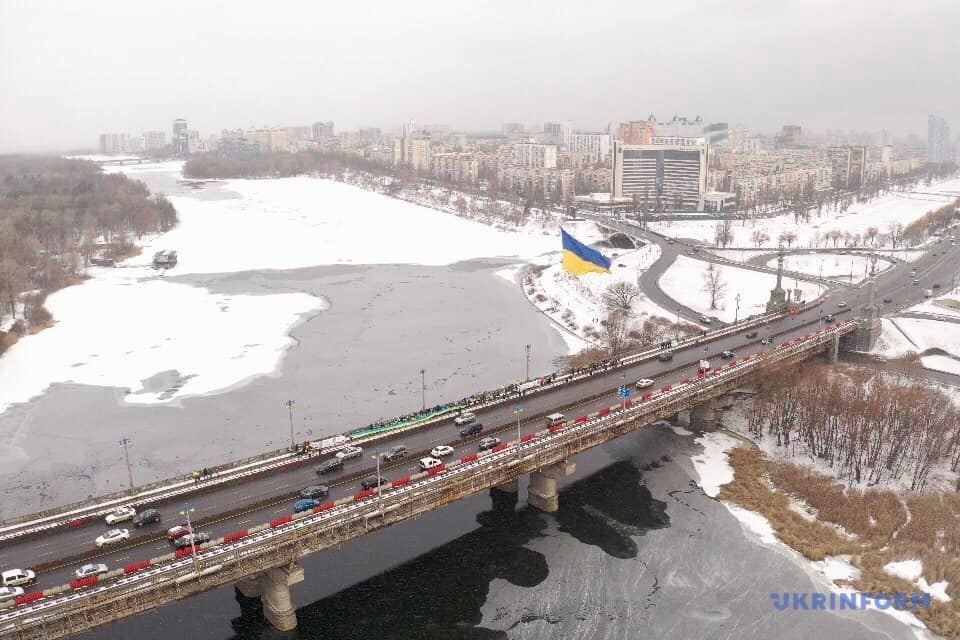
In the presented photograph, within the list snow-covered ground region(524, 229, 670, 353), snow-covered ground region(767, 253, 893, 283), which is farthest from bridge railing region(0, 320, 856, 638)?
snow-covered ground region(767, 253, 893, 283)

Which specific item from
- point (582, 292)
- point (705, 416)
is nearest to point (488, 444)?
point (705, 416)

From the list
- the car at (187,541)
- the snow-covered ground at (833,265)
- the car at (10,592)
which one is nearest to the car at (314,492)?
the car at (187,541)

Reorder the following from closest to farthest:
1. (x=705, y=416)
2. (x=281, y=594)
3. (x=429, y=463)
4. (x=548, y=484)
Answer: (x=281, y=594)
(x=429, y=463)
(x=548, y=484)
(x=705, y=416)

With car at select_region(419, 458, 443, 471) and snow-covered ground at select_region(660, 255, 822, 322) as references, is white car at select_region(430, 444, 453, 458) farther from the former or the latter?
snow-covered ground at select_region(660, 255, 822, 322)

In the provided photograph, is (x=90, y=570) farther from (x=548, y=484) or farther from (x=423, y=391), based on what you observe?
(x=423, y=391)

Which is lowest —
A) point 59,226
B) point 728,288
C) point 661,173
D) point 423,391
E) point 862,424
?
point 862,424

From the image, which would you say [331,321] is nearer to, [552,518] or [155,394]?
[155,394]
